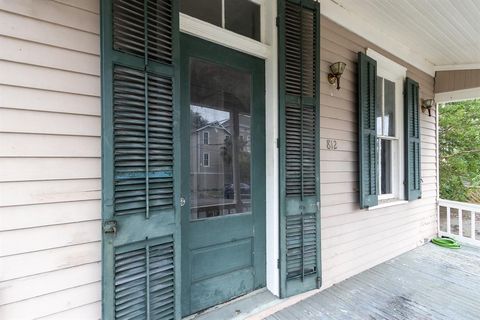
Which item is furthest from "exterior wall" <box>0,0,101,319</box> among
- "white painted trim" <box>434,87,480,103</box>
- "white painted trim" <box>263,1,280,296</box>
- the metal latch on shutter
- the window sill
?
"white painted trim" <box>434,87,480,103</box>

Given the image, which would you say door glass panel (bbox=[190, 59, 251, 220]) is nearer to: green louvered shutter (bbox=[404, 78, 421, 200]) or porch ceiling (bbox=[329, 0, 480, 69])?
porch ceiling (bbox=[329, 0, 480, 69])

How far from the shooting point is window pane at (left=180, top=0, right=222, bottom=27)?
6.50 feet

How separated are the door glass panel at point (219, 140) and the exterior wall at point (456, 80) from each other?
3.97 metres

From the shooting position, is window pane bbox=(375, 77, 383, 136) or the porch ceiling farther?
window pane bbox=(375, 77, 383, 136)

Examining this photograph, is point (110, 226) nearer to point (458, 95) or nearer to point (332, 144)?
point (332, 144)

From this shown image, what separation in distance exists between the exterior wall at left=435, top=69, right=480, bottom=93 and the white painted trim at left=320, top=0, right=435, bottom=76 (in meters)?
0.37

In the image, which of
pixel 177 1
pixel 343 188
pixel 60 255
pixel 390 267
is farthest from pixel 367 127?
pixel 60 255

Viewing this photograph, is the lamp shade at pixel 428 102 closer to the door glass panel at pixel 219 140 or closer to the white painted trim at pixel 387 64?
the white painted trim at pixel 387 64

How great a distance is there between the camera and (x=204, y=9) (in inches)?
81.9

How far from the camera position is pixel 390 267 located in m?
3.24

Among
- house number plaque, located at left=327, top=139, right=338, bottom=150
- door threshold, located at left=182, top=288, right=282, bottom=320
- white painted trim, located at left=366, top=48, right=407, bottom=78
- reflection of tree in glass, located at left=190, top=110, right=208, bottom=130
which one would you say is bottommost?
door threshold, located at left=182, top=288, right=282, bottom=320

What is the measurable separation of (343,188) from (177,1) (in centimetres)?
234

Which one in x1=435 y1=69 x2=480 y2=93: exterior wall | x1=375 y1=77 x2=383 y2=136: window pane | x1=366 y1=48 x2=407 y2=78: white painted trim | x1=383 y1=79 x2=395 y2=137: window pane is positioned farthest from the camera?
x1=435 y1=69 x2=480 y2=93: exterior wall

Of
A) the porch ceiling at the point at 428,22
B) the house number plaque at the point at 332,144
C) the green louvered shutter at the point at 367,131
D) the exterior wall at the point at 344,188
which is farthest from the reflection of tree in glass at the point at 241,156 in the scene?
the porch ceiling at the point at 428,22
